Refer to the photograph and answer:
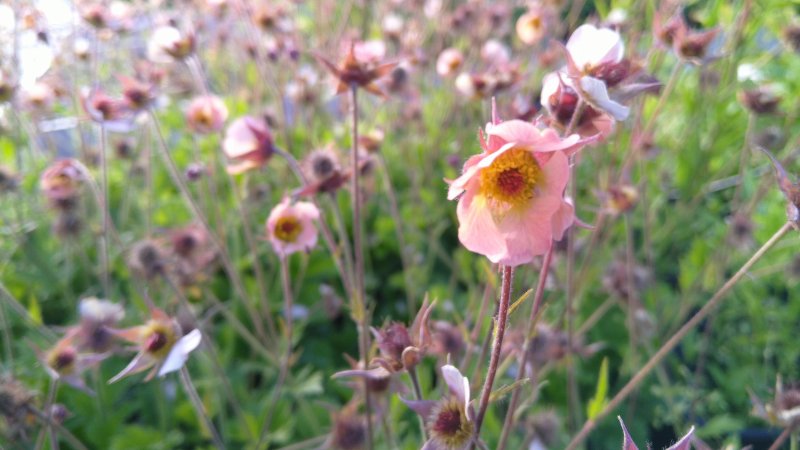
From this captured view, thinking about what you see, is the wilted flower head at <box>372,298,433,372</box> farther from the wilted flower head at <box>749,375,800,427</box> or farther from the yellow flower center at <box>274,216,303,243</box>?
the wilted flower head at <box>749,375,800,427</box>

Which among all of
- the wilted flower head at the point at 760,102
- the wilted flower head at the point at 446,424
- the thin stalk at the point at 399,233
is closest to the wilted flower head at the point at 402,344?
the wilted flower head at the point at 446,424

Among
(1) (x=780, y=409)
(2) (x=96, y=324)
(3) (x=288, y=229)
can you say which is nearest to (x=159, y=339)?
(3) (x=288, y=229)

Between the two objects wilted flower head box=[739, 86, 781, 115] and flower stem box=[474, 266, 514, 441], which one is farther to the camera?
wilted flower head box=[739, 86, 781, 115]

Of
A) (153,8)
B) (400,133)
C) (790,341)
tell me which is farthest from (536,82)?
(153,8)

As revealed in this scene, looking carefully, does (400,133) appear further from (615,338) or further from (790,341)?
(790,341)

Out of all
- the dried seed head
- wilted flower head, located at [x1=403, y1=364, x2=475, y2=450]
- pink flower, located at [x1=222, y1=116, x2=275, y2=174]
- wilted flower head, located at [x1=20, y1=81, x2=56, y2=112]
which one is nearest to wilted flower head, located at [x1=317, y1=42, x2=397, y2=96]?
pink flower, located at [x1=222, y1=116, x2=275, y2=174]

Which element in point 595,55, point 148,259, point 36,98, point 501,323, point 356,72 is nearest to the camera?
point 501,323

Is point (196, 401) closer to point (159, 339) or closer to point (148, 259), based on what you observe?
point (159, 339)
